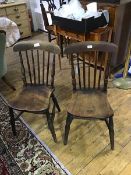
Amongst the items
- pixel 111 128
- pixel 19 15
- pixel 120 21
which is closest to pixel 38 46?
pixel 111 128

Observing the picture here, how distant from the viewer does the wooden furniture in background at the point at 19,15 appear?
3.99 meters

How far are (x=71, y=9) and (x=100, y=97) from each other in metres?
1.37

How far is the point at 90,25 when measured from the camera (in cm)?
231

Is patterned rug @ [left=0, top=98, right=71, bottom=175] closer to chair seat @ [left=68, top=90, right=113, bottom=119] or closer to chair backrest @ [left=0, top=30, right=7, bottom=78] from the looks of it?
chair seat @ [left=68, top=90, right=113, bottom=119]

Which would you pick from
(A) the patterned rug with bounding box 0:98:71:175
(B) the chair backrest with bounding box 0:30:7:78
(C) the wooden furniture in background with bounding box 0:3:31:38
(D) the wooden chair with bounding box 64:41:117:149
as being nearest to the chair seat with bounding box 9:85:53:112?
(D) the wooden chair with bounding box 64:41:117:149

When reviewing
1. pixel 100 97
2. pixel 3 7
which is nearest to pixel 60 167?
Answer: pixel 100 97

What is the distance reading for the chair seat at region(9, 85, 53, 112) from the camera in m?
1.64

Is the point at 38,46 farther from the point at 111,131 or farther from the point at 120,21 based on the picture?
the point at 120,21

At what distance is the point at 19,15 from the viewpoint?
13.7 feet

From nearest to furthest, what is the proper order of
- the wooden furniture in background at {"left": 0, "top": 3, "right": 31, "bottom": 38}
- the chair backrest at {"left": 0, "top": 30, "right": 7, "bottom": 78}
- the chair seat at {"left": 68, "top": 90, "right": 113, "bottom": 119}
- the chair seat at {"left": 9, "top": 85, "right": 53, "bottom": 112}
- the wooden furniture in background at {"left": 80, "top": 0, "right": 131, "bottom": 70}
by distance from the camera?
the chair seat at {"left": 68, "top": 90, "right": 113, "bottom": 119} < the chair seat at {"left": 9, "top": 85, "right": 53, "bottom": 112} < the chair backrest at {"left": 0, "top": 30, "right": 7, "bottom": 78} < the wooden furniture in background at {"left": 80, "top": 0, "right": 131, "bottom": 70} < the wooden furniture in background at {"left": 0, "top": 3, "right": 31, "bottom": 38}

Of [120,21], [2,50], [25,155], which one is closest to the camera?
[25,155]

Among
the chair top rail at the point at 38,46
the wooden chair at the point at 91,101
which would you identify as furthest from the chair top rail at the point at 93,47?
the chair top rail at the point at 38,46

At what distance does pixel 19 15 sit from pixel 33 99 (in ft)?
9.89

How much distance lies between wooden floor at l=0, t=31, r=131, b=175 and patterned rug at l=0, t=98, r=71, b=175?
66 millimetres
